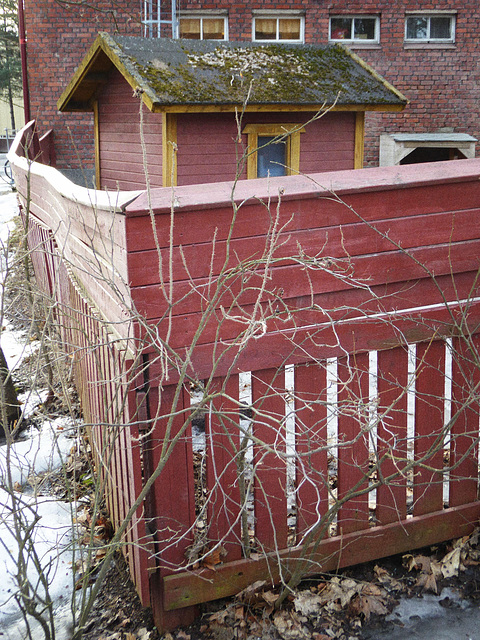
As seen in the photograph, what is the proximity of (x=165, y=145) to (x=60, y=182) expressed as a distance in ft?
13.9

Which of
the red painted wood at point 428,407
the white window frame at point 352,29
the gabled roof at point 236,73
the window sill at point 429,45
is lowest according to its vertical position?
the red painted wood at point 428,407

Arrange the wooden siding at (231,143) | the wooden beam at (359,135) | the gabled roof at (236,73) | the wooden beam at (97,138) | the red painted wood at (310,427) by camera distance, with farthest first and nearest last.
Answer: the wooden beam at (97,138)
the wooden beam at (359,135)
the wooden siding at (231,143)
the gabled roof at (236,73)
the red painted wood at (310,427)

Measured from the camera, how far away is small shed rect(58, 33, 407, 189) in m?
7.77

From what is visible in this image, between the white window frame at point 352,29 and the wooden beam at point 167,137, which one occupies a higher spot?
the white window frame at point 352,29

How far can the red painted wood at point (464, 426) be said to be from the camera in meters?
3.00

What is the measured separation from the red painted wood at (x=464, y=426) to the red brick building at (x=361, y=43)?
37.7 feet

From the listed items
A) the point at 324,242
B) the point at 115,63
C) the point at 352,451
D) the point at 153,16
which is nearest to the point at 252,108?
the point at 115,63

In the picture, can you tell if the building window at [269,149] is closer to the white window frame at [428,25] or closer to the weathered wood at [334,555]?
the weathered wood at [334,555]

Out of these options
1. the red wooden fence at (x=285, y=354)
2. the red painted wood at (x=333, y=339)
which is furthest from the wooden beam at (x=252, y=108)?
the red painted wood at (x=333, y=339)

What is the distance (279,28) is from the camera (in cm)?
1395

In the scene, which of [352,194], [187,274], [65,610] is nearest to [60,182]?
[187,274]

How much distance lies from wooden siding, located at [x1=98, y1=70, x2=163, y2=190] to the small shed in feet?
0.05

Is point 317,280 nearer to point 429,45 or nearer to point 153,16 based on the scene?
point 153,16

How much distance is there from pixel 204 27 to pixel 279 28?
5.38 ft
